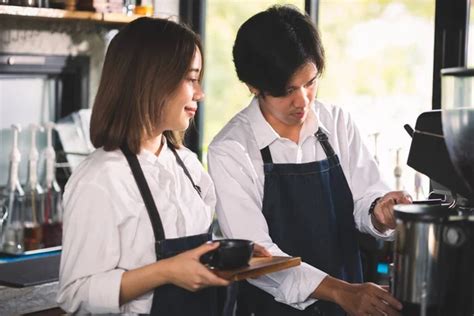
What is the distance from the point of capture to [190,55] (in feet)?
7.04

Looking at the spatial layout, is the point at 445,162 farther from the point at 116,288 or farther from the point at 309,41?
the point at 116,288

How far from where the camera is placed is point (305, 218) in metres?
2.49

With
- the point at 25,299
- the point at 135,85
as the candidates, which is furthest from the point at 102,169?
the point at 25,299

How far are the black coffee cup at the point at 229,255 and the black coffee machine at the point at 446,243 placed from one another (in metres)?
0.32

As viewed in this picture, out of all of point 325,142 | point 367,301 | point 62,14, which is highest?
point 62,14

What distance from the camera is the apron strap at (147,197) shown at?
6.75ft

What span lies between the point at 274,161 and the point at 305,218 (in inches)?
7.2

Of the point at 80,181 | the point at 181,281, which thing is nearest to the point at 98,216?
the point at 80,181

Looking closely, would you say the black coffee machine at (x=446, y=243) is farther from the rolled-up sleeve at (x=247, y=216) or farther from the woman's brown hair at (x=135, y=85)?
the woman's brown hair at (x=135, y=85)

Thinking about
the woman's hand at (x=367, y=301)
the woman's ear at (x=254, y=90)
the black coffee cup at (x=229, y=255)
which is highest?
the woman's ear at (x=254, y=90)

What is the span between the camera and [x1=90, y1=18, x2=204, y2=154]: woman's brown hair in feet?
6.88

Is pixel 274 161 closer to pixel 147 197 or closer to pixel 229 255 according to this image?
pixel 147 197

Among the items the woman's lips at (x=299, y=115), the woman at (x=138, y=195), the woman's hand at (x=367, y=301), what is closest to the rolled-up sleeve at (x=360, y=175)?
the woman's lips at (x=299, y=115)

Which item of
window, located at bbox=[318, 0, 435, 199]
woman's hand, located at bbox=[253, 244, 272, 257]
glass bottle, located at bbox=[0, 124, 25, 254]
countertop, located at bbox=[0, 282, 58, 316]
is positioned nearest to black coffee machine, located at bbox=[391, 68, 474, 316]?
woman's hand, located at bbox=[253, 244, 272, 257]
